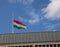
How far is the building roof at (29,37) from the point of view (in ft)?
191

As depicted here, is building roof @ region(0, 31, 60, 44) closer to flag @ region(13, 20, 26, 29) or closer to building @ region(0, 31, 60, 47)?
building @ region(0, 31, 60, 47)

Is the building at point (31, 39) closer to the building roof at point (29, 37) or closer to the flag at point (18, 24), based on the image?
the building roof at point (29, 37)

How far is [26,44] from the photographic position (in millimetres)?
59125

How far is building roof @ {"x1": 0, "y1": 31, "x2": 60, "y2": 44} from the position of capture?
5809 centimetres

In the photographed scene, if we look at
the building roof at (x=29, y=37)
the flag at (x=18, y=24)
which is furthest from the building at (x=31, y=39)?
the flag at (x=18, y=24)

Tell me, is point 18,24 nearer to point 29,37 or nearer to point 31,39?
point 29,37

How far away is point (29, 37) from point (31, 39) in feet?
1.71

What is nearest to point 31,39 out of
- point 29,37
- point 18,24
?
point 29,37

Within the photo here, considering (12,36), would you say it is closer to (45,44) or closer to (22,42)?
(22,42)

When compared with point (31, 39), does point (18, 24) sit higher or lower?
higher

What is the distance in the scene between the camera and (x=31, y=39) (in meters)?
59.0

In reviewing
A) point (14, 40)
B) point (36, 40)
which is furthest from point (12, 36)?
point (36, 40)

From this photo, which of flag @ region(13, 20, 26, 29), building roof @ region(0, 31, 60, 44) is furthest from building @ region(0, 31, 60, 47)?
flag @ region(13, 20, 26, 29)

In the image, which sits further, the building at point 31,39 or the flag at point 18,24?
the flag at point 18,24
